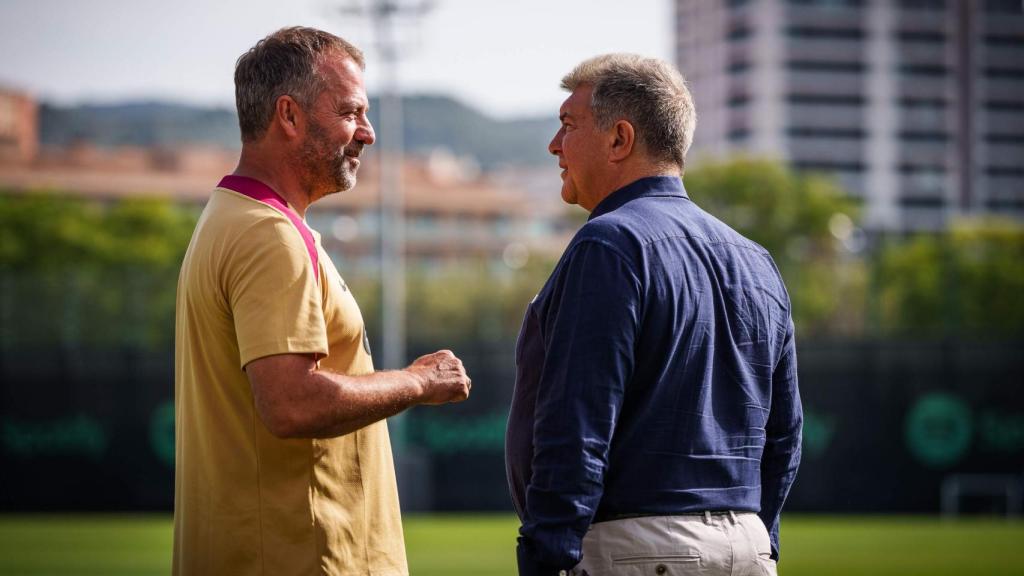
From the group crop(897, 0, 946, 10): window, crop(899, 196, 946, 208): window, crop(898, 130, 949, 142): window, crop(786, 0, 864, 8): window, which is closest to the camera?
crop(899, 196, 946, 208): window

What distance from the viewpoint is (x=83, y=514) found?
22.8m

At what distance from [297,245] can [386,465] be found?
594mm

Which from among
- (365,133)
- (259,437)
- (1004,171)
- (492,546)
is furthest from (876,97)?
(259,437)

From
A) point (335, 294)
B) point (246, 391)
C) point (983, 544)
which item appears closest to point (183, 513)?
point (246, 391)

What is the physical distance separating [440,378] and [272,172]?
0.63 metres

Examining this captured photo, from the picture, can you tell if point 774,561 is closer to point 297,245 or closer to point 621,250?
point 621,250

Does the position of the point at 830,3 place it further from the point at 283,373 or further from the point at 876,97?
the point at 283,373

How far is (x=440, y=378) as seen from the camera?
3113 mm

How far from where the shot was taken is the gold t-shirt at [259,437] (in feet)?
9.59

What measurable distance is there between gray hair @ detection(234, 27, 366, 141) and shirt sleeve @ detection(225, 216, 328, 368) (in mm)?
325

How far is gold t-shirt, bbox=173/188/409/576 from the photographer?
2.92 m

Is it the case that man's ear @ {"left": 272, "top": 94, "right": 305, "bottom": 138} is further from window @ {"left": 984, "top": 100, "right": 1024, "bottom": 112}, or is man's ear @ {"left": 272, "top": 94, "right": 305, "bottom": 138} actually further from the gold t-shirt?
window @ {"left": 984, "top": 100, "right": 1024, "bottom": 112}

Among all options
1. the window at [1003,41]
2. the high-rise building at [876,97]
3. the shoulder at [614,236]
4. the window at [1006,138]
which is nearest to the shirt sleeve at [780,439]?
the shoulder at [614,236]

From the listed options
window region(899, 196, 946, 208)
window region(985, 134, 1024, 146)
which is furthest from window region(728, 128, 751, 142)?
window region(985, 134, 1024, 146)
